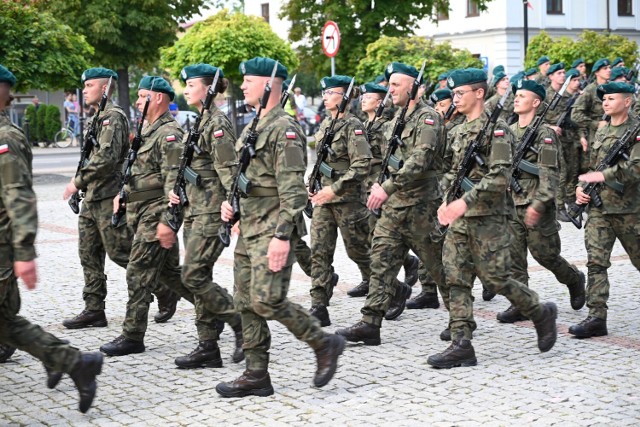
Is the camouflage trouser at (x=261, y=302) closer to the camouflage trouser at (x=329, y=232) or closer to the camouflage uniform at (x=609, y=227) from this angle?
the camouflage trouser at (x=329, y=232)

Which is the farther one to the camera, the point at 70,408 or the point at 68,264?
the point at 68,264

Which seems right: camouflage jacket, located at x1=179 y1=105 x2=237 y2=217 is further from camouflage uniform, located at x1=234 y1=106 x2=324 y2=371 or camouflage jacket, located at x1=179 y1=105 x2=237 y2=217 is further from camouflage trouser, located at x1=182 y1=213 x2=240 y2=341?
camouflage uniform, located at x1=234 y1=106 x2=324 y2=371

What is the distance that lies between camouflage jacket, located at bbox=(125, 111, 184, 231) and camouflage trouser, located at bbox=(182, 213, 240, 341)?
44 cm

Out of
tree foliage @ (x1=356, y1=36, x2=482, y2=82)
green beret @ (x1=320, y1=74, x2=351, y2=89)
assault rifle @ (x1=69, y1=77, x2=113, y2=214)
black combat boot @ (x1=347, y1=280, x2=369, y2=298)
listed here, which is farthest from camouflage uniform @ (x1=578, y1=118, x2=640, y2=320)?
tree foliage @ (x1=356, y1=36, x2=482, y2=82)

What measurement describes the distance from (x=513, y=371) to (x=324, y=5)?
24752 millimetres

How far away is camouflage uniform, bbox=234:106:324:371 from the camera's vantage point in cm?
638

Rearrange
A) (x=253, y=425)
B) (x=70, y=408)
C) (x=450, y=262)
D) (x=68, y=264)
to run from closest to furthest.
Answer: (x=253, y=425) → (x=70, y=408) → (x=450, y=262) → (x=68, y=264)

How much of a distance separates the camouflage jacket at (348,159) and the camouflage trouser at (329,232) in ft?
0.35

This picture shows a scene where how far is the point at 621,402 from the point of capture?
6332mm

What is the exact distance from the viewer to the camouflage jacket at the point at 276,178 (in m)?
6.34

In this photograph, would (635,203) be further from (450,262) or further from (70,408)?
(70,408)

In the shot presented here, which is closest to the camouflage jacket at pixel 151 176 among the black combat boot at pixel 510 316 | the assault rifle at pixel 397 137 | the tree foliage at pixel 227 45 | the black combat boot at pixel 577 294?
the assault rifle at pixel 397 137

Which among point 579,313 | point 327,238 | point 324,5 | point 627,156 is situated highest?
point 324,5

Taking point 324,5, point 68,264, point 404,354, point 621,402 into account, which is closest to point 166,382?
point 404,354
